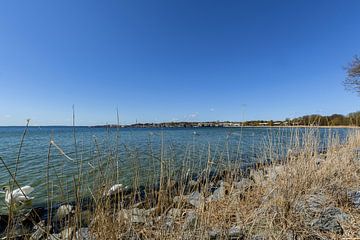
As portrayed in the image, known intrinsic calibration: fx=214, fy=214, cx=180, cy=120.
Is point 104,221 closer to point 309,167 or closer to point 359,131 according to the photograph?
point 309,167

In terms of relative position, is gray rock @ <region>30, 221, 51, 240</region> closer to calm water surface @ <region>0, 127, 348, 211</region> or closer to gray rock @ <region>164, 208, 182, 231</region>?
calm water surface @ <region>0, 127, 348, 211</region>

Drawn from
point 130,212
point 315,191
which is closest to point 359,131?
point 315,191

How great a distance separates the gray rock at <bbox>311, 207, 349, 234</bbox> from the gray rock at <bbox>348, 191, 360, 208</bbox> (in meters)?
0.38

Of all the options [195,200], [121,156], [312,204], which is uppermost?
[312,204]

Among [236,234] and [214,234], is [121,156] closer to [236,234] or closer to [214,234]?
[214,234]

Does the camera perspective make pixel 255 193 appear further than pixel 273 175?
No

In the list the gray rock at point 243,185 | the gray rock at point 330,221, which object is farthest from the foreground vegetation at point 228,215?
the gray rock at point 243,185

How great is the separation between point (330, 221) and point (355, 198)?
2.43 ft

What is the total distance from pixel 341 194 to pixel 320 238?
1046 millimetres

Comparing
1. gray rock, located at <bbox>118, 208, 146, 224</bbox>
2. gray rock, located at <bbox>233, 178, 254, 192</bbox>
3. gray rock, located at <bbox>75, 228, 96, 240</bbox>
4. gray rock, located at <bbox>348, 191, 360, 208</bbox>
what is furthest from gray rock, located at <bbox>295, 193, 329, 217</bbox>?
gray rock, located at <bbox>75, 228, 96, 240</bbox>

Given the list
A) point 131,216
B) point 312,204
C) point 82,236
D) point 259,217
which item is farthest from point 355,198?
point 82,236

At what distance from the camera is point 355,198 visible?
2.57 meters

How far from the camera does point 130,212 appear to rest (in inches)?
85.3

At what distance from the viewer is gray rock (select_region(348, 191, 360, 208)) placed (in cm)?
249
